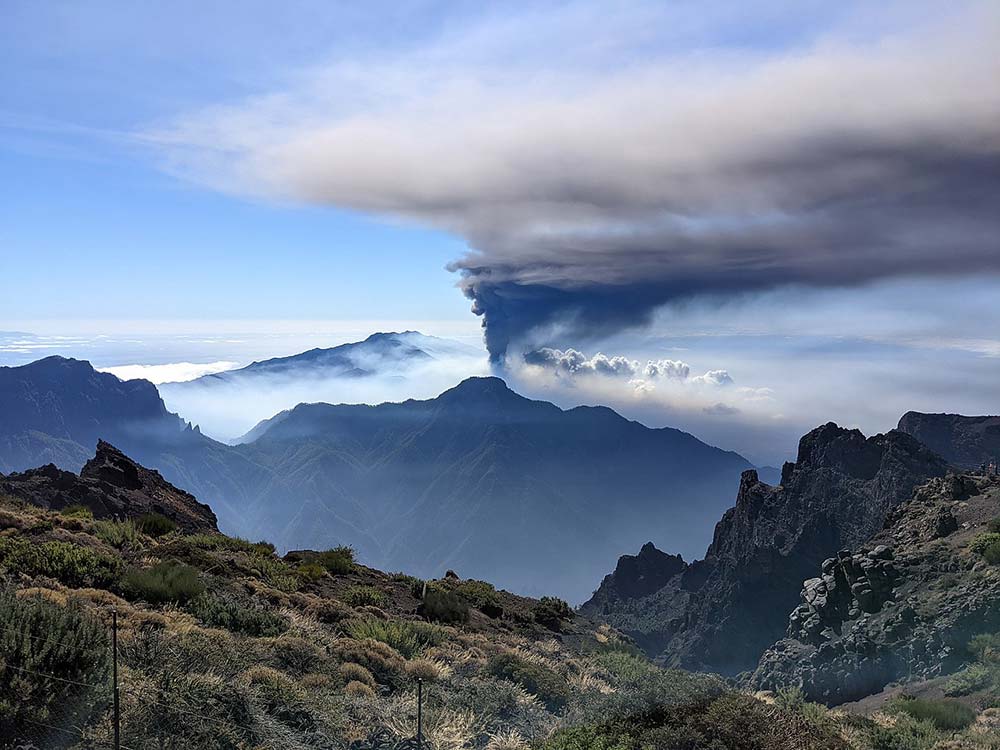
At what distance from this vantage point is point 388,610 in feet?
86.0

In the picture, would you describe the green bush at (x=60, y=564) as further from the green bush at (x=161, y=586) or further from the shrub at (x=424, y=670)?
the shrub at (x=424, y=670)

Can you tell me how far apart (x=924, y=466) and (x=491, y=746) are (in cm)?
13067

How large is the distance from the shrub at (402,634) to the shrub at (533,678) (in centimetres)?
212

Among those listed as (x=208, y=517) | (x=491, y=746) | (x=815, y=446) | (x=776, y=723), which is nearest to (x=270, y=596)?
(x=491, y=746)

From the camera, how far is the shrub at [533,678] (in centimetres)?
1723

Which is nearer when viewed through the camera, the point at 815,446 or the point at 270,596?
the point at 270,596

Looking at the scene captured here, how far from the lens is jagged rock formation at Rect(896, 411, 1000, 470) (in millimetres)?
173125

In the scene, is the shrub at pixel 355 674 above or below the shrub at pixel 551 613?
above

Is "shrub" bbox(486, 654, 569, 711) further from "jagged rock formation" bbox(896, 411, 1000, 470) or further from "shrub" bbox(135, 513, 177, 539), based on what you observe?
"jagged rock formation" bbox(896, 411, 1000, 470)

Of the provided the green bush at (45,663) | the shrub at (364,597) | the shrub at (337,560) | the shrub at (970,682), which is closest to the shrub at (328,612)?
the shrub at (364,597)

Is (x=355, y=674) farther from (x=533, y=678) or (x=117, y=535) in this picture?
(x=117, y=535)

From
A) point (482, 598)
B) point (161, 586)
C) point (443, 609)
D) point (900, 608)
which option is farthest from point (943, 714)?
point (900, 608)

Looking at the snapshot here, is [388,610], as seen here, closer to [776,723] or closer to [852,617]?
[776,723]

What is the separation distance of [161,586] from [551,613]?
750 inches
